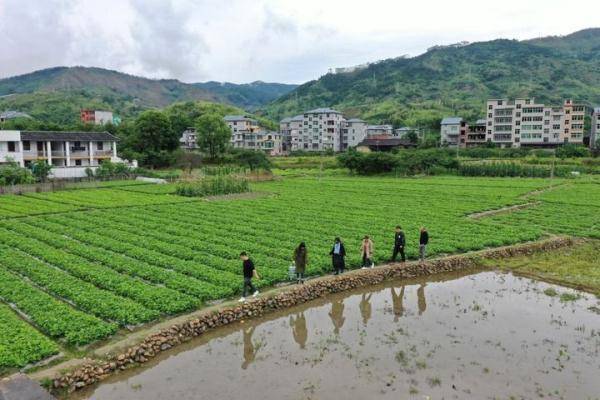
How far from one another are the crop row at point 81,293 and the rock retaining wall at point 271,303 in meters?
1.61

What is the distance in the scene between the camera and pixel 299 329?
17.9 metres

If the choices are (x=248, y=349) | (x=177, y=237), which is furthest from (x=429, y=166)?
(x=248, y=349)

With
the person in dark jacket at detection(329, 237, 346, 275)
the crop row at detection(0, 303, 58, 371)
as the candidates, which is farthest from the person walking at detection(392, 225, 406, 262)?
the crop row at detection(0, 303, 58, 371)

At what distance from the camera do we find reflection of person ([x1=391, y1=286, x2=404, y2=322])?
19.4 meters

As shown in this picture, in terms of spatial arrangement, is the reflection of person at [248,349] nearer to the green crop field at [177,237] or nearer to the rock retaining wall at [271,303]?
the rock retaining wall at [271,303]

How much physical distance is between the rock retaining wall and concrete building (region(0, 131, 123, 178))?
6335cm

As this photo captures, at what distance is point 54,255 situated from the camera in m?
25.4

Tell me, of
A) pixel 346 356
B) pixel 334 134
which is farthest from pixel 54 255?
pixel 334 134

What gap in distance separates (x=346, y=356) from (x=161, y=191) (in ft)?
158

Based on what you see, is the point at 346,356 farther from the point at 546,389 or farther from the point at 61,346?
the point at 61,346

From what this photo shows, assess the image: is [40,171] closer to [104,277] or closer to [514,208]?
[104,277]

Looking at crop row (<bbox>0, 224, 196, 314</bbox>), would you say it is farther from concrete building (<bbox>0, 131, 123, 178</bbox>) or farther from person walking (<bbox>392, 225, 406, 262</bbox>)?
concrete building (<bbox>0, 131, 123, 178</bbox>)

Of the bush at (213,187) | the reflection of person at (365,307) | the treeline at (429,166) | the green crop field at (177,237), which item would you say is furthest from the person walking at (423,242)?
the treeline at (429,166)

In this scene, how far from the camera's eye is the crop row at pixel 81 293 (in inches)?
679
